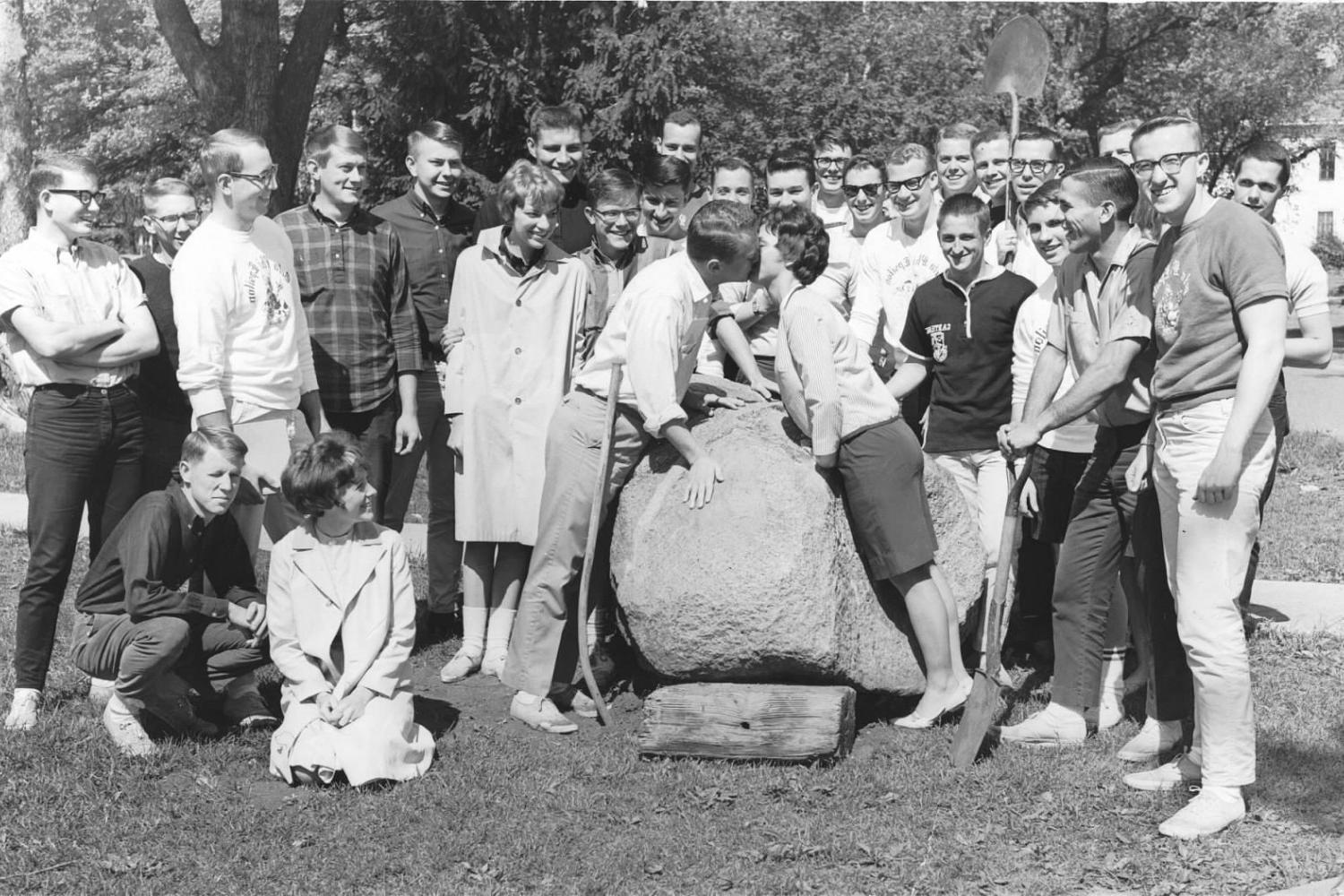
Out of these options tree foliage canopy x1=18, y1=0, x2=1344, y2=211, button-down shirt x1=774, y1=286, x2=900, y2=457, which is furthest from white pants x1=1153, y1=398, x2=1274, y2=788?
tree foliage canopy x1=18, y1=0, x2=1344, y2=211

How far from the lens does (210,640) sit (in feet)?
17.8

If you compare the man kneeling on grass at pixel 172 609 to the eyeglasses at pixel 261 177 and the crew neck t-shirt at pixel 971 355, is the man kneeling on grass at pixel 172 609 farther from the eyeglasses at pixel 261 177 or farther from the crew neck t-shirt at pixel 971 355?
the crew neck t-shirt at pixel 971 355

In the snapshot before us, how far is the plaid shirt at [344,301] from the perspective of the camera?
628 centimetres

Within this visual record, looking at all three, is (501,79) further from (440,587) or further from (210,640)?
(210,640)

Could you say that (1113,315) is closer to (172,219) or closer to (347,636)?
(347,636)

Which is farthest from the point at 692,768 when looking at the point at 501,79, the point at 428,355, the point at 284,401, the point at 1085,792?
the point at 501,79

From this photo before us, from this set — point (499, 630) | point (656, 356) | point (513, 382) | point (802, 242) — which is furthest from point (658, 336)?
point (499, 630)

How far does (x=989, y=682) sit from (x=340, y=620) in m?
2.41

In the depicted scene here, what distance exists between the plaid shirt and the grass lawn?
1.58 m

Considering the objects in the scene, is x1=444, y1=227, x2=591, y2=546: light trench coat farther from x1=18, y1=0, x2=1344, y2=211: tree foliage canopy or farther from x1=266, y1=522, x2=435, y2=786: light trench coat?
x1=18, y1=0, x2=1344, y2=211: tree foliage canopy

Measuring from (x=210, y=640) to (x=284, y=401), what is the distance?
997 mm

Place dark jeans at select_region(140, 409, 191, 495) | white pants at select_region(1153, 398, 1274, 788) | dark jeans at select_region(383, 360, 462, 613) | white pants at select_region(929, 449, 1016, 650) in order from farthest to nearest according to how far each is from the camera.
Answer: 1. dark jeans at select_region(383, 360, 462, 613)
2. white pants at select_region(929, 449, 1016, 650)
3. dark jeans at select_region(140, 409, 191, 495)
4. white pants at select_region(1153, 398, 1274, 788)

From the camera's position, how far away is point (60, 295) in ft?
18.2

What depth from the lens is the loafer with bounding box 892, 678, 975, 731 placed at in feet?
18.1
